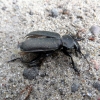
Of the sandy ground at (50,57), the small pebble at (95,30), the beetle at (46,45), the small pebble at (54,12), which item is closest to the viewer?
the sandy ground at (50,57)

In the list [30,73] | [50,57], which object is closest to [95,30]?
[50,57]

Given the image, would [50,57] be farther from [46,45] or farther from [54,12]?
[54,12]

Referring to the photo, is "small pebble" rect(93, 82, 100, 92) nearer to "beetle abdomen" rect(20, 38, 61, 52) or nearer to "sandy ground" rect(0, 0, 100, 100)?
"sandy ground" rect(0, 0, 100, 100)

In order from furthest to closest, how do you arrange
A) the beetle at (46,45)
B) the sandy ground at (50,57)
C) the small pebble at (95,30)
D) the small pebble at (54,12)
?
the small pebble at (54,12) → the small pebble at (95,30) → the beetle at (46,45) → the sandy ground at (50,57)

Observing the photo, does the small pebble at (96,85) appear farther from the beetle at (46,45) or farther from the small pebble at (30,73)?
the small pebble at (30,73)

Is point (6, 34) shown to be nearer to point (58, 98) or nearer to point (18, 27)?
point (18, 27)

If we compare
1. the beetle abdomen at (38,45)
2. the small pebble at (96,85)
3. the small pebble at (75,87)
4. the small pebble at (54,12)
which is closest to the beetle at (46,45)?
the beetle abdomen at (38,45)
